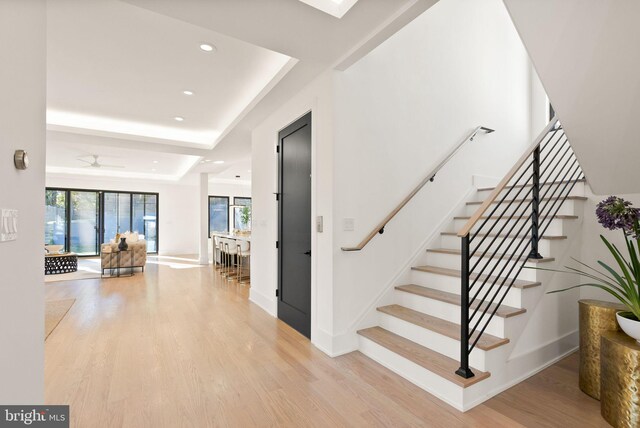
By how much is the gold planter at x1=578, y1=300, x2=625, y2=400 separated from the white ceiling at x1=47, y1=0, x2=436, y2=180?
2494mm

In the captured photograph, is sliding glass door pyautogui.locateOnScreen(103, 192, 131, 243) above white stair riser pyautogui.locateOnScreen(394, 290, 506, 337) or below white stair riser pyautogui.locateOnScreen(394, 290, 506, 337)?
above

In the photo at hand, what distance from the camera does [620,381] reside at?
182cm

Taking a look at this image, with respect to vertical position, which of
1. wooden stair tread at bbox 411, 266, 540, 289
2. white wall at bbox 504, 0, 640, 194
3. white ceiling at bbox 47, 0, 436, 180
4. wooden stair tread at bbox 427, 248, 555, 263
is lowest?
wooden stair tread at bbox 411, 266, 540, 289

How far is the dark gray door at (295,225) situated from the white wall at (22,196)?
7.23ft

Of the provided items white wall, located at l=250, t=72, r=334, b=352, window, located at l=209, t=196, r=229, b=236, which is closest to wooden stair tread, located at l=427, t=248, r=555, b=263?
white wall, located at l=250, t=72, r=334, b=352

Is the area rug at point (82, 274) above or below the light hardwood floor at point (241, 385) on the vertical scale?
below

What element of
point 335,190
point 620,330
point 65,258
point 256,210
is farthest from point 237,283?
point 620,330

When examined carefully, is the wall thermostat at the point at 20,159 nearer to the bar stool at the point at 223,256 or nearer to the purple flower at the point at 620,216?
the purple flower at the point at 620,216

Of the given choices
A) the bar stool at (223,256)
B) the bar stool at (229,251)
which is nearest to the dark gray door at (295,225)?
the bar stool at (229,251)

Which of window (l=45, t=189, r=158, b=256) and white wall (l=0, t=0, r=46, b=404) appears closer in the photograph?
white wall (l=0, t=0, r=46, b=404)

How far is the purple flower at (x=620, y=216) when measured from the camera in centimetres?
195

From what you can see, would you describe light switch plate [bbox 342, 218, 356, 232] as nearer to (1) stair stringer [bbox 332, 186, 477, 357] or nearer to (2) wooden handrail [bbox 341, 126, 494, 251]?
(2) wooden handrail [bbox 341, 126, 494, 251]

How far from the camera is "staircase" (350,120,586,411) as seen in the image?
82.4 inches

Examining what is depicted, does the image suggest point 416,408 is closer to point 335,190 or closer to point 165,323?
point 335,190
